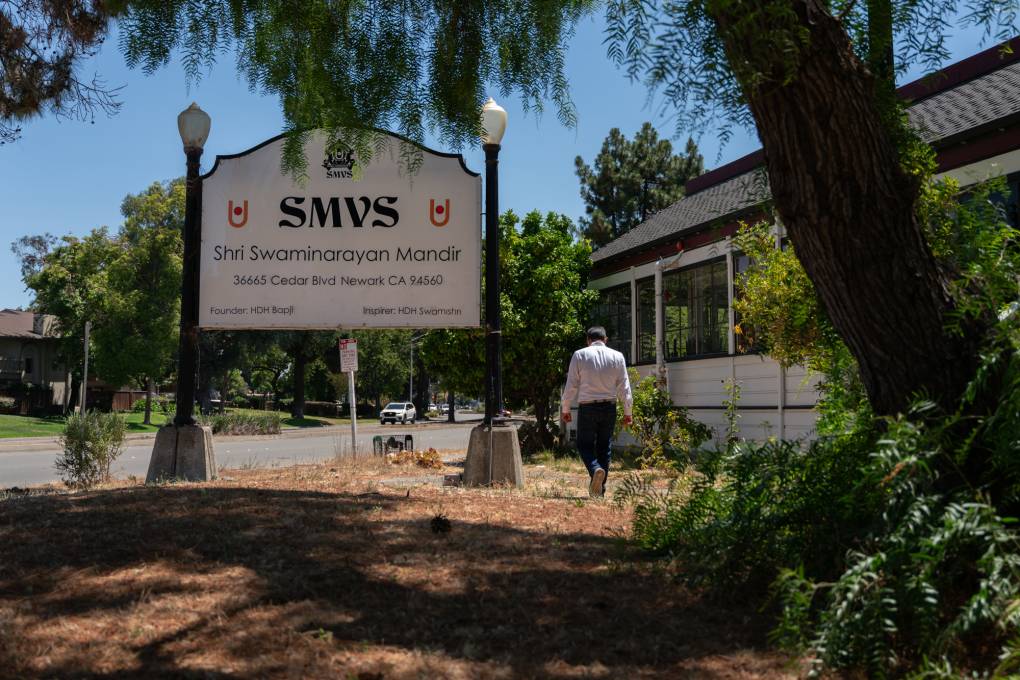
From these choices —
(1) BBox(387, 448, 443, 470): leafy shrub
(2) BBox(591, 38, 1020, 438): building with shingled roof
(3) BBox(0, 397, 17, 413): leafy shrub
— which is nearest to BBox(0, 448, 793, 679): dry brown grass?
(2) BBox(591, 38, 1020, 438): building with shingled roof

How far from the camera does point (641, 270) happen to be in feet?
54.7

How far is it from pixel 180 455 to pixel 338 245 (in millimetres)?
2773

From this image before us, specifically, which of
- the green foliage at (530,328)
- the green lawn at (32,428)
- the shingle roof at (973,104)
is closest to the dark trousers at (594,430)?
the shingle roof at (973,104)

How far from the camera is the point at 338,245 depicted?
9.46 m

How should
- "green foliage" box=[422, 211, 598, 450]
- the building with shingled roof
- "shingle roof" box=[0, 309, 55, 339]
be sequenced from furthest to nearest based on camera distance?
"shingle roof" box=[0, 309, 55, 339] < "green foliage" box=[422, 211, 598, 450] < the building with shingled roof

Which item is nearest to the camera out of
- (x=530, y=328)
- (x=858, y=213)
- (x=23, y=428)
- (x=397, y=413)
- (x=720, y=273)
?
(x=858, y=213)

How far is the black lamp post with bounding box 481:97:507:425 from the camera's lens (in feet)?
28.9

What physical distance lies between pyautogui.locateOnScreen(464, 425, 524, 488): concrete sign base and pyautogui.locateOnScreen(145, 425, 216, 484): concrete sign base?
2.75m

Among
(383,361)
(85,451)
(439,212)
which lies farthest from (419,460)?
(383,361)

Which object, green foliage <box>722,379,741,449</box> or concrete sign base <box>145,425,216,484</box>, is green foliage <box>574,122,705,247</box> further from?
concrete sign base <box>145,425,216,484</box>

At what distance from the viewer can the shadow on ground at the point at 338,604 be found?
3105mm

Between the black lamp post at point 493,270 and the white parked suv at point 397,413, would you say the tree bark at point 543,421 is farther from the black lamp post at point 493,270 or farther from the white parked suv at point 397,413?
the white parked suv at point 397,413

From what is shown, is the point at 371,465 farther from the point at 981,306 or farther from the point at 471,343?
the point at 981,306

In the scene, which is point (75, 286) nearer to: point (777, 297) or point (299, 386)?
point (299, 386)
